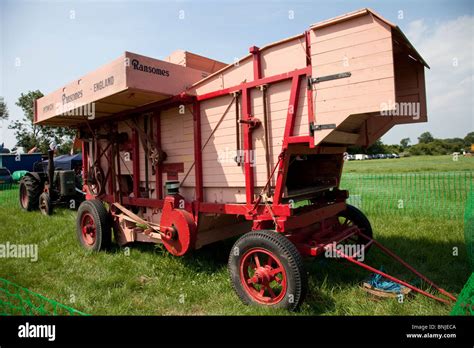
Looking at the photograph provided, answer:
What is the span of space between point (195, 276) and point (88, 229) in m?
2.79

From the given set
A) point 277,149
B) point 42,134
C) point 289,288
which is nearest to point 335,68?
point 277,149

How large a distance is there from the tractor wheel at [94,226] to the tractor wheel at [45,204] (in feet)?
15.2

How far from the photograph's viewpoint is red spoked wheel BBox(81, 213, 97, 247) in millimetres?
6351

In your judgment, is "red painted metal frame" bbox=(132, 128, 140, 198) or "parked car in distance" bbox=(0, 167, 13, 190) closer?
"red painted metal frame" bbox=(132, 128, 140, 198)

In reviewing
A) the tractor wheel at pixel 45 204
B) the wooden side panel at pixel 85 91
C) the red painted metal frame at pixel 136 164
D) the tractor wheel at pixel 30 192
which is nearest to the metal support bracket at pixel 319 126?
the wooden side panel at pixel 85 91

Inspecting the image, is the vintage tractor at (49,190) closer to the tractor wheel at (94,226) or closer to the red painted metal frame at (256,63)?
the tractor wheel at (94,226)

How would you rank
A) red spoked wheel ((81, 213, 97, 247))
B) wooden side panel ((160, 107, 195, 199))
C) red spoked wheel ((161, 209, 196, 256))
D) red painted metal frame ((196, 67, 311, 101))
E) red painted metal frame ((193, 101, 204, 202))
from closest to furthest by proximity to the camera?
1. red painted metal frame ((196, 67, 311, 101))
2. red spoked wheel ((161, 209, 196, 256))
3. red painted metal frame ((193, 101, 204, 202))
4. wooden side panel ((160, 107, 195, 199))
5. red spoked wheel ((81, 213, 97, 247))

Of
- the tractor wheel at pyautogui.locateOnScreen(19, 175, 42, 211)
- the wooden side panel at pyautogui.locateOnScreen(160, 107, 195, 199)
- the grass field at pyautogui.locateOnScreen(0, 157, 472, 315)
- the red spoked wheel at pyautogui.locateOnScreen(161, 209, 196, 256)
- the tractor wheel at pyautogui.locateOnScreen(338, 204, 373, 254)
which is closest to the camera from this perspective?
the grass field at pyautogui.locateOnScreen(0, 157, 472, 315)

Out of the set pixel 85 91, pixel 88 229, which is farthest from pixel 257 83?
pixel 88 229

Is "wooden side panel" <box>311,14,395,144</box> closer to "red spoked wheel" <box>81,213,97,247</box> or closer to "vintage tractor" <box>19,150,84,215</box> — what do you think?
"red spoked wheel" <box>81,213,97,247</box>

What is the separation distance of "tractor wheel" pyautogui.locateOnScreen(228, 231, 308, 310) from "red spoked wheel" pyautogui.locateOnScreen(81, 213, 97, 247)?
3.62 meters

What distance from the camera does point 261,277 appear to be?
378 centimetres

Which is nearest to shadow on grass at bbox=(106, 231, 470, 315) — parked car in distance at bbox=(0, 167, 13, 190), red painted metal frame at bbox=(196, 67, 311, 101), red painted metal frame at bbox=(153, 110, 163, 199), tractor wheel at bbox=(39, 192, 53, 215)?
red painted metal frame at bbox=(153, 110, 163, 199)

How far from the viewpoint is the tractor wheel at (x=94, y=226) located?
596 cm
